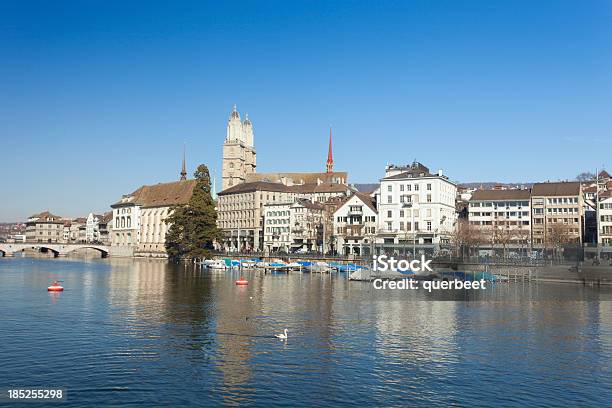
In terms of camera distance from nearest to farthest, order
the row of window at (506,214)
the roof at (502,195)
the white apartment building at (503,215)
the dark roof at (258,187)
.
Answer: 1. the white apartment building at (503,215)
2. the row of window at (506,214)
3. the roof at (502,195)
4. the dark roof at (258,187)

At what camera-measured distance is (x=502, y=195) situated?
12838cm

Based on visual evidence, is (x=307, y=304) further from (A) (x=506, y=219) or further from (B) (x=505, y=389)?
(A) (x=506, y=219)

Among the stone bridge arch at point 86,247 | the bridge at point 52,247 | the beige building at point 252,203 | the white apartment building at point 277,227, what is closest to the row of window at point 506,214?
the white apartment building at point 277,227

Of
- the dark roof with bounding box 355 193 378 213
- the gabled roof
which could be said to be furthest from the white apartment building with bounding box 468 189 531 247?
→ the gabled roof

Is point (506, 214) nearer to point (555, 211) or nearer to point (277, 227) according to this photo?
point (555, 211)

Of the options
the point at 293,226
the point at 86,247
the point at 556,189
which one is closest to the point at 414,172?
the point at 556,189

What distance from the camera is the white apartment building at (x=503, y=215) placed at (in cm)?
12194

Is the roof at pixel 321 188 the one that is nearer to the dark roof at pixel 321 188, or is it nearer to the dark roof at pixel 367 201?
the dark roof at pixel 321 188

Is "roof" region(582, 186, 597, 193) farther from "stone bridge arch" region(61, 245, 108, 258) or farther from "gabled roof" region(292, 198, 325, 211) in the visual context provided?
"stone bridge arch" region(61, 245, 108, 258)

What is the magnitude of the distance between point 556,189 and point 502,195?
34.4 feet

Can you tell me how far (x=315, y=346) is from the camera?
3881 cm

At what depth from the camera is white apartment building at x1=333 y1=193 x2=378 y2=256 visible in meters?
130

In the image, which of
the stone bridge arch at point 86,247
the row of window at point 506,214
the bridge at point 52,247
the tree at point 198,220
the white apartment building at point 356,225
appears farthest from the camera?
the stone bridge arch at point 86,247

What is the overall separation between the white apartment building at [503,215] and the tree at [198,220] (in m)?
56.7
